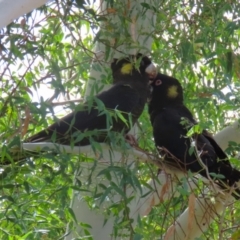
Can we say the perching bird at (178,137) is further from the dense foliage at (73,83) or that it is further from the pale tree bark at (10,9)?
the pale tree bark at (10,9)

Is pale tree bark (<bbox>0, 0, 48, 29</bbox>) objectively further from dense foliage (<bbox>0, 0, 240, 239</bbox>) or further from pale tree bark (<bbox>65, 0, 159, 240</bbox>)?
pale tree bark (<bbox>65, 0, 159, 240</bbox>)

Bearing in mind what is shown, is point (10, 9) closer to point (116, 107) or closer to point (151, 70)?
point (116, 107)

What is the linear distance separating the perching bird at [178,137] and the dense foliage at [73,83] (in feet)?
0.22

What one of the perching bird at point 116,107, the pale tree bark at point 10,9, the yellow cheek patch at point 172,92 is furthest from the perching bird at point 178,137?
the pale tree bark at point 10,9

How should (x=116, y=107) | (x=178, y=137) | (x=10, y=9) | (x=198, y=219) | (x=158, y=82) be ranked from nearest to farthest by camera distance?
1. (x=10, y=9)
2. (x=116, y=107)
3. (x=198, y=219)
4. (x=178, y=137)
5. (x=158, y=82)

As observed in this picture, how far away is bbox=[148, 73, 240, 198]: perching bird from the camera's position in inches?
92.4

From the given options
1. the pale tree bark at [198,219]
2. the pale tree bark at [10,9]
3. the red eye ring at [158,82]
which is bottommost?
the pale tree bark at [198,219]

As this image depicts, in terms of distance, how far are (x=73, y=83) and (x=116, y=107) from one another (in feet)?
1.43

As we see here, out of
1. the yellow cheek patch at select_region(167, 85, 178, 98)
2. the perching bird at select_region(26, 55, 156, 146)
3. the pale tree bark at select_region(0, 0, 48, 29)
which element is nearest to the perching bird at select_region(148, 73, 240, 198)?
the yellow cheek patch at select_region(167, 85, 178, 98)

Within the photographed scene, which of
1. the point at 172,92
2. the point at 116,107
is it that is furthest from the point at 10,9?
the point at 172,92

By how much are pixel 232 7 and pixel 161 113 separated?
60 cm

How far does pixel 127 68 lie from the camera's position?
8.29 ft

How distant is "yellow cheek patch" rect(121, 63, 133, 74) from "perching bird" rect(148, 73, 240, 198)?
0.59 ft

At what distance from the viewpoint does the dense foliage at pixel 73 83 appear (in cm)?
181
